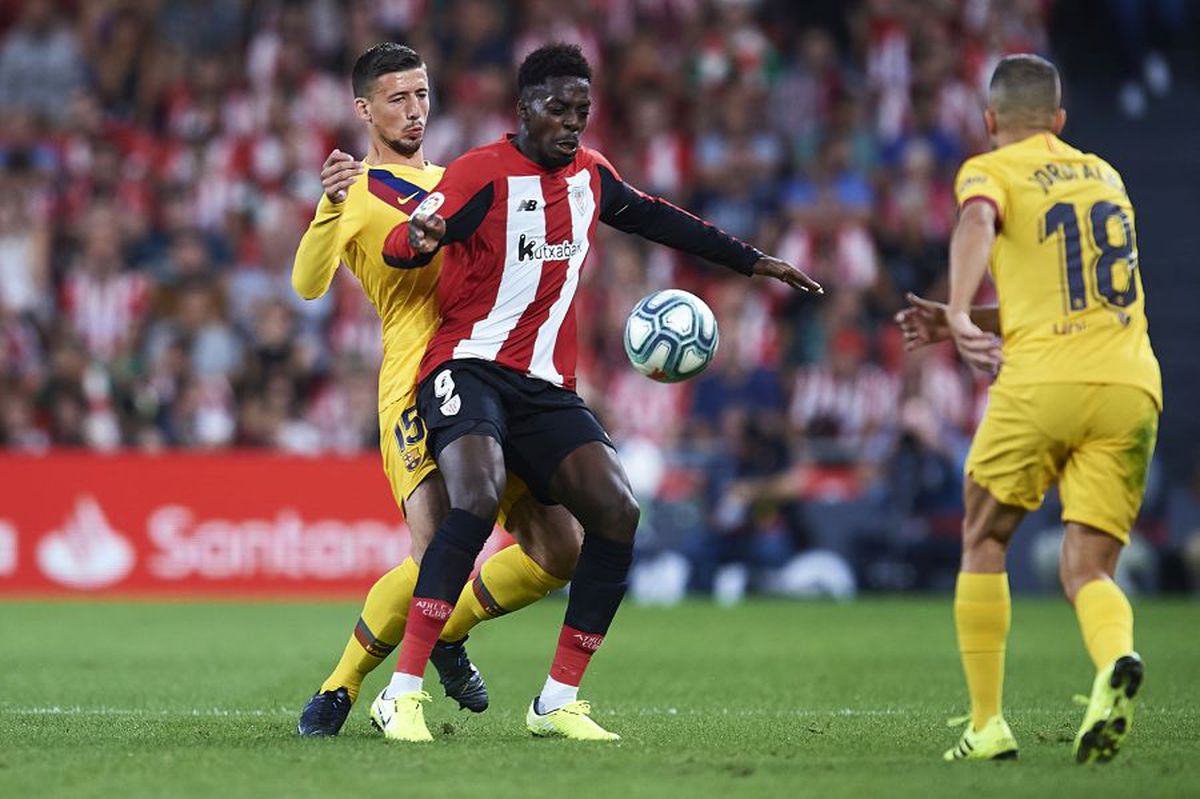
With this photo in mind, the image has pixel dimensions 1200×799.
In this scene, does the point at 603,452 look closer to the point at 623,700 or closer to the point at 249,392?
the point at 623,700

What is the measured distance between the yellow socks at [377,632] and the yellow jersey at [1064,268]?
2367 mm

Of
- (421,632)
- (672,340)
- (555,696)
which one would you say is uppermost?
(672,340)

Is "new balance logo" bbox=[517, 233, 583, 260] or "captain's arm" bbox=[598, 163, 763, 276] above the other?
"captain's arm" bbox=[598, 163, 763, 276]

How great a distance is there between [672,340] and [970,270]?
1.58m

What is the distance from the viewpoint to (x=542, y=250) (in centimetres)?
683

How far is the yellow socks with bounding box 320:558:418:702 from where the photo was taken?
6.83m

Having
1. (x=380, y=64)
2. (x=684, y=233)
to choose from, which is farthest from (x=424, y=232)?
(x=684, y=233)

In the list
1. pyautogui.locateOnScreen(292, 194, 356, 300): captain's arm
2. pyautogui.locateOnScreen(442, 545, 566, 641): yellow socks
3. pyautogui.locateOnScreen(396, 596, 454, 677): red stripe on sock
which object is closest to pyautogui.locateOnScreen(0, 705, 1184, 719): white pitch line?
pyautogui.locateOnScreen(442, 545, 566, 641): yellow socks

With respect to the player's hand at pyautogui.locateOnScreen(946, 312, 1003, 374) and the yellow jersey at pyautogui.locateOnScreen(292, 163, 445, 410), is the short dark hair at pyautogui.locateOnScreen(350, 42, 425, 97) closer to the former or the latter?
the yellow jersey at pyautogui.locateOnScreen(292, 163, 445, 410)

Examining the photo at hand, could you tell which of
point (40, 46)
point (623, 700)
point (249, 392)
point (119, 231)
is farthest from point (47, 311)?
point (623, 700)

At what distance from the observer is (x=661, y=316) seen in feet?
23.4

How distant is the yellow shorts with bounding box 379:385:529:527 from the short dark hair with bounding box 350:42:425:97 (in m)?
1.21

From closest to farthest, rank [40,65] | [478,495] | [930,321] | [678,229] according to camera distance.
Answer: [930,321] < [478,495] < [678,229] < [40,65]

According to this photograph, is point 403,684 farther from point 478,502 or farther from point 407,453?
point 407,453
